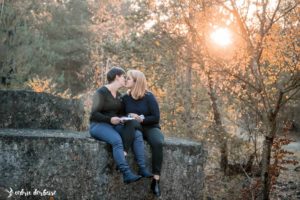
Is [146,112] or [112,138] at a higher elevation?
[146,112]

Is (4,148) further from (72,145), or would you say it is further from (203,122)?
(203,122)

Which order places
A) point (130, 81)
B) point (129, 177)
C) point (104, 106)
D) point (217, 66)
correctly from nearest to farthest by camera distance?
point (129, 177) < point (104, 106) < point (130, 81) < point (217, 66)

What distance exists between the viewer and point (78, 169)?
5.36 metres

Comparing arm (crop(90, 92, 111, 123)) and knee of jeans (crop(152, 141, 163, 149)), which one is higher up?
arm (crop(90, 92, 111, 123))

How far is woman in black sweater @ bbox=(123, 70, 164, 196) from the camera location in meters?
5.45

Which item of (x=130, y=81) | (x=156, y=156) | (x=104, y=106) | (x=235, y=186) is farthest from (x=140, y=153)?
(x=235, y=186)

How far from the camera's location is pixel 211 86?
9516 mm

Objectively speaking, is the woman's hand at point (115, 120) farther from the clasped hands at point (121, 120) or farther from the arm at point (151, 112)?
the arm at point (151, 112)

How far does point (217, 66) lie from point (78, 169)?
2648 mm

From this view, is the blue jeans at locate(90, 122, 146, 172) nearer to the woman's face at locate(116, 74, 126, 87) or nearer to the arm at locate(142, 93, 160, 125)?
the arm at locate(142, 93, 160, 125)

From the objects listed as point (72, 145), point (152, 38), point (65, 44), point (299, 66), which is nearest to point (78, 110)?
point (72, 145)

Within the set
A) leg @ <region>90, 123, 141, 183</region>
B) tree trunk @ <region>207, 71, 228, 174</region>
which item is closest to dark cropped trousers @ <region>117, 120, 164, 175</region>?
leg @ <region>90, 123, 141, 183</region>

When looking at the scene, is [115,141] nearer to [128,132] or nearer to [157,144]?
[128,132]

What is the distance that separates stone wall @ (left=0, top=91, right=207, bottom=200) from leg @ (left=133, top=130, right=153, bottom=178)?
0.22 m
